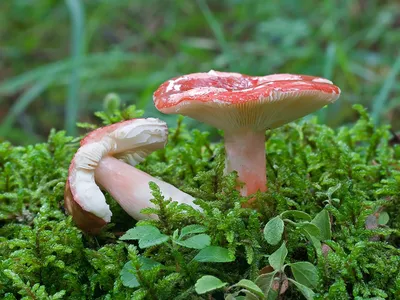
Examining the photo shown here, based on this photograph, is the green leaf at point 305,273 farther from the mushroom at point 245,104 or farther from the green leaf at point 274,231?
the mushroom at point 245,104

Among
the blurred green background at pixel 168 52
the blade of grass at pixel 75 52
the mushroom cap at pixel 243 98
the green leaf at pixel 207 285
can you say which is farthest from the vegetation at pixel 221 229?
the blurred green background at pixel 168 52

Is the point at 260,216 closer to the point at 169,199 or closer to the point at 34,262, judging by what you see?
the point at 169,199

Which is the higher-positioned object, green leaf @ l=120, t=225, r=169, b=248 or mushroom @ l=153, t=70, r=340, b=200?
mushroom @ l=153, t=70, r=340, b=200

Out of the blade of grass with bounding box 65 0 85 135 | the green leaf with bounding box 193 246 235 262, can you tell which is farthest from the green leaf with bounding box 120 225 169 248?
the blade of grass with bounding box 65 0 85 135

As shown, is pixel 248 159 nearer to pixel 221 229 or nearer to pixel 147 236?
pixel 221 229

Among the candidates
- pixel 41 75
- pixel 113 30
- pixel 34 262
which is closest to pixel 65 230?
pixel 34 262

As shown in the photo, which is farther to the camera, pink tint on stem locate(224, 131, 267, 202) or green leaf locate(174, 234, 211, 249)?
pink tint on stem locate(224, 131, 267, 202)

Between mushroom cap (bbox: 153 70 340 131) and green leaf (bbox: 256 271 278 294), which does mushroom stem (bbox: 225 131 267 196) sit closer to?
mushroom cap (bbox: 153 70 340 131)
